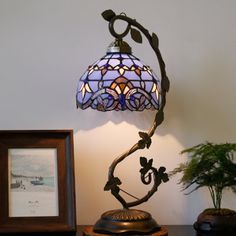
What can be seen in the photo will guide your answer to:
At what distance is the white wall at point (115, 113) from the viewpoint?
1533 millimetres

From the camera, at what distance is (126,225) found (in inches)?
49.4

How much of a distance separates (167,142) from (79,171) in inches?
12.3

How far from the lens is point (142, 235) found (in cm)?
125

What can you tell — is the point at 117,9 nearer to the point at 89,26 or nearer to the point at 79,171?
the point at 89,26

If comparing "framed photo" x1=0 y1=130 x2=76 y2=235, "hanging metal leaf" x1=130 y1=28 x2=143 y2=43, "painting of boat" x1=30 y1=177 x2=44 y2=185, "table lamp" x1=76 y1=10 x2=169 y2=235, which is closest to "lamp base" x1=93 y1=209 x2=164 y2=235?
"table lamp" x1=76 y1=10 x2=169 y2=235

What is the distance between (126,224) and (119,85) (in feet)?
1.25

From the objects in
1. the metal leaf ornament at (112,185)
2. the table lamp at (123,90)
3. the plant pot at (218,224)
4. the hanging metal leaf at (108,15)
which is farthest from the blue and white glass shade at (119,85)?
the plant pot at (218,224)

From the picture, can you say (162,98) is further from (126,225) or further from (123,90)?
(126,225)

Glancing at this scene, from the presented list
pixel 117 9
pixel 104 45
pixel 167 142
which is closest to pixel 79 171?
pixel 167 142

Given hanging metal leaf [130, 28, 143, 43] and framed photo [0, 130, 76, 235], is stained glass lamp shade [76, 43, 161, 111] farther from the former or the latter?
framed photo [0, 130, 76, 235]

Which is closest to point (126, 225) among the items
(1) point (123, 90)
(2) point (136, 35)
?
(1) point (123, 90)

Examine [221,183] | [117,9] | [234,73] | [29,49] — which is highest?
[117,9]

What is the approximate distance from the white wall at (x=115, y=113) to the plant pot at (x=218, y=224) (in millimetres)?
212

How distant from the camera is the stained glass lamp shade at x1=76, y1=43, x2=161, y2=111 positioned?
1245 mm
